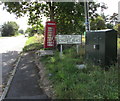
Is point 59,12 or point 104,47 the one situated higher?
point 59,12

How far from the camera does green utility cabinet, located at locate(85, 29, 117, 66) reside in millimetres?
6543

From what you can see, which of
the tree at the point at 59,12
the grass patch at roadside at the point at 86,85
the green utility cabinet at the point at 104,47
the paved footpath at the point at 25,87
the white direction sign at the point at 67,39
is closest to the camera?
the grass patch at roadside at the point at 86,85

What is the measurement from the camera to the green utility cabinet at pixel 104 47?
258 inches

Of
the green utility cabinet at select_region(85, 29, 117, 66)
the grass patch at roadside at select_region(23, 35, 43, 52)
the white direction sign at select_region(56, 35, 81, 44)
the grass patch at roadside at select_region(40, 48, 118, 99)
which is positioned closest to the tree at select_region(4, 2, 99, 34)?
the grass patch at roadside at select_region(23, 35, 43, 52)

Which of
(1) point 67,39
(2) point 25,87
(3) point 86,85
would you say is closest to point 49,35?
(1) point 67,39

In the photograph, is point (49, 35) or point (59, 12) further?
point (59, 12)

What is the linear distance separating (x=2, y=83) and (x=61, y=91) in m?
3.12

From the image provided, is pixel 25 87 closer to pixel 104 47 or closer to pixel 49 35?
pixel 104 47

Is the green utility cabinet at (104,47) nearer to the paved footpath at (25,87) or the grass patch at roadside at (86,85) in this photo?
the grass patch at roadside at (86,85)

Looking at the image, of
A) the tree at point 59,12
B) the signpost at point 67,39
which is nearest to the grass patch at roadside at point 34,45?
the tree at point 59,12

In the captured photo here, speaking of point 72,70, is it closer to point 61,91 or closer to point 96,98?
point 61,91

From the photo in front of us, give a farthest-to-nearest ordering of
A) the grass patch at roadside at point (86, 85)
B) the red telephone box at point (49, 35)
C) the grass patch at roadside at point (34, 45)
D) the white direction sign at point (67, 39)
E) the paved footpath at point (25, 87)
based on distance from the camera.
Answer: the grass patch at roadside at point (34, 45), the red telephone box at point (49, 35), the white direction sign at point (67, 39), the paved footpath at point (25, 87), the grass patch at roadside at point (86, 85)

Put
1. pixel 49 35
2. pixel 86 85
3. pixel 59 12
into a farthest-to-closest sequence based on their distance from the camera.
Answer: pixel 59 12 → pixel 49 35 → pixel 86 85

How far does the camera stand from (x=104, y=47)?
6543 mm
